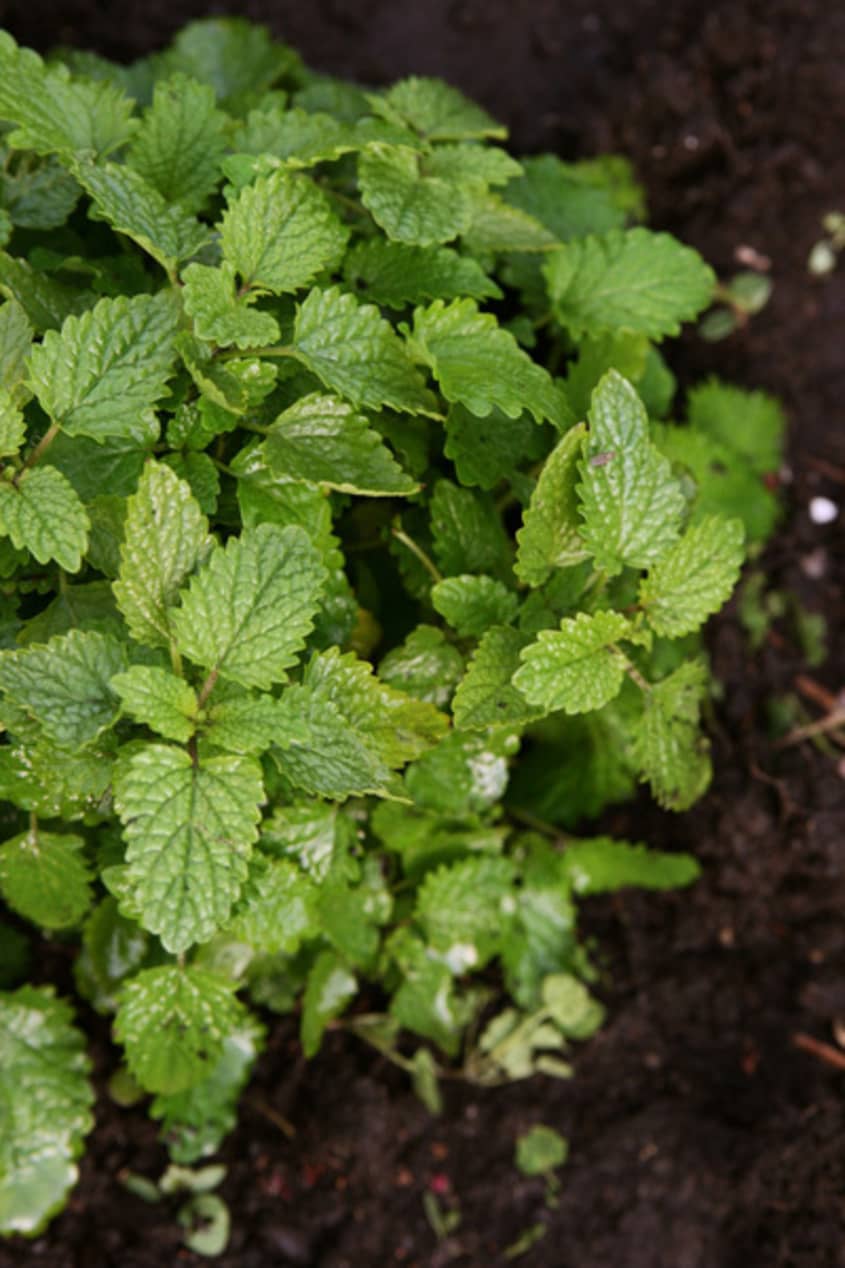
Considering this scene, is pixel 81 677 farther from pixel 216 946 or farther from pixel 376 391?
pixel 216 946

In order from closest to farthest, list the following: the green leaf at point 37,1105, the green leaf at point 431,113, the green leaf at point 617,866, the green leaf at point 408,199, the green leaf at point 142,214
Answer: the green leaf at point 142,214 → the green leaf at point 408,199 → the green leaf at point 431,113 → the green leaf at point 37,1105 → the green leaf at point 617,866

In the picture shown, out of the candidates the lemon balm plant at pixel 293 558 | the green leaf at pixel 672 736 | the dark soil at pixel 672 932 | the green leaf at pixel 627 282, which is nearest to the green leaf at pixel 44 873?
the lemon balm plant at pixel 293 558

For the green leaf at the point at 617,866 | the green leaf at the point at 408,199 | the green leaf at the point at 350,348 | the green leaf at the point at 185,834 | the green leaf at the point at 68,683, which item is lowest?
the green leaf at the point at 617,866

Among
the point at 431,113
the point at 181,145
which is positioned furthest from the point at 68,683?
the point at 431,113

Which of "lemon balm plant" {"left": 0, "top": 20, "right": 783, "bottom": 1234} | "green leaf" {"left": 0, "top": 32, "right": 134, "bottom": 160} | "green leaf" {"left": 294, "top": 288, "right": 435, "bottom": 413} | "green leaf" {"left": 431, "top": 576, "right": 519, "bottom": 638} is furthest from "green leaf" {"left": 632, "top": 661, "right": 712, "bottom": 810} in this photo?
"green leaf" {"left": 0, "top": 32, "right": 134, "bottom": 160}

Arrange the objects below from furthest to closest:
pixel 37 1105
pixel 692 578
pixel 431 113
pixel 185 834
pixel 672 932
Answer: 1. pixel 672 932
2. pixel 37 1105
3. pixel 431 113
4. pixel 692 578
5. pixel 185 834

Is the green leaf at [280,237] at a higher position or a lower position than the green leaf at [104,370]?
higher

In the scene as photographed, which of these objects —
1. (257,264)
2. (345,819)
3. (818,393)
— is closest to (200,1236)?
(345,819)

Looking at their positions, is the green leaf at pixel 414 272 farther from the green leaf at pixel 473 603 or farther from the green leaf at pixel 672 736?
the green leaf at pixel 672 736

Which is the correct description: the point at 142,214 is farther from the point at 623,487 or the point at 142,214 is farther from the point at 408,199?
the point at 623,487
